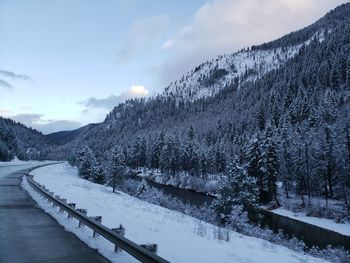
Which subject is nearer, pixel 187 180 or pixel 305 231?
pixel 305 231

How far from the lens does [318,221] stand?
47844 millimetres

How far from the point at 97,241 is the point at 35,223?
3.25 meters

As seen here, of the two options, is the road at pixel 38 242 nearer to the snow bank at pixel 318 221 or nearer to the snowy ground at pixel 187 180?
the snow bank at pixel 318 221

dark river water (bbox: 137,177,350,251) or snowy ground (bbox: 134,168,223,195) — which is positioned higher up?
snowy ground (bbox: 134,168,223,195)

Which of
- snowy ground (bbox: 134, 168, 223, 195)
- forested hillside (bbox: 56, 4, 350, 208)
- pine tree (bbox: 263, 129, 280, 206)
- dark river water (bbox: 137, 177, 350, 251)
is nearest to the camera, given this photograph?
dark river water (bbox: 137, 177, 350, 251)

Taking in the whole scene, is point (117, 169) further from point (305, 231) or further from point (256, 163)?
point (305, 231)

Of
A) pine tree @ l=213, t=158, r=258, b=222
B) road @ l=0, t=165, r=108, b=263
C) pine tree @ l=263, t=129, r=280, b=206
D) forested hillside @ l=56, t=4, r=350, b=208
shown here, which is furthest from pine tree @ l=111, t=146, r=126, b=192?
road @ l=0, t=165, r=108, b=263

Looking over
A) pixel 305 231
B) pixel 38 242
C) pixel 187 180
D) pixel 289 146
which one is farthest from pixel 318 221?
pixel 38 242

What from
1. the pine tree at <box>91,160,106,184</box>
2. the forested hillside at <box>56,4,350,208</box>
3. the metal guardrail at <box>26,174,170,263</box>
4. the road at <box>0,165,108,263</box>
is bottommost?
the pine tree at <box>91,160,106,184</box>

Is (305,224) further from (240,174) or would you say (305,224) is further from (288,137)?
(288,137)

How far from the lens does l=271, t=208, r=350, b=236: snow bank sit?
43000 millimetres

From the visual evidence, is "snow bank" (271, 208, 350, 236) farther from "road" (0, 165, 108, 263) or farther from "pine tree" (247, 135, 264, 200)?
"road" (0, 165, 108, 263)

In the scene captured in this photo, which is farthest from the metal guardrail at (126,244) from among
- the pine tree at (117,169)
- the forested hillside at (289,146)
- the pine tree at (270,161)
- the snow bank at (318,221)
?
the pine tree at (117,169)

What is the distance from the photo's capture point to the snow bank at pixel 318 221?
43000 millimetres
